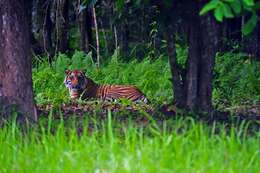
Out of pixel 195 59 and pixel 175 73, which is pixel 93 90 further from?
pixel 195 59

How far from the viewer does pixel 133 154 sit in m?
5.64

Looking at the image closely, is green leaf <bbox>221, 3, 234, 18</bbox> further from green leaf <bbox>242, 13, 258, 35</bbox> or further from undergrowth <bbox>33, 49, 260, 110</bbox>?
undergrowth <bbox>33, 49, 260, 110</bbox>

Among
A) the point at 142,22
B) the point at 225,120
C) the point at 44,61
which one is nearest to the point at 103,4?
the point at 142,22

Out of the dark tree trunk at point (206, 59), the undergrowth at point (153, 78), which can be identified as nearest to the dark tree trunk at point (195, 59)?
the dark tree trunk at point (206, 59)

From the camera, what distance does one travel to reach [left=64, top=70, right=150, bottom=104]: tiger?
11.5 m

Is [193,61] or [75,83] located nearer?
[193,61]

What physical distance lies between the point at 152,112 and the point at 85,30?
971cm

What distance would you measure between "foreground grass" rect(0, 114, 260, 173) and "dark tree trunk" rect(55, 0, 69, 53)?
1039cm

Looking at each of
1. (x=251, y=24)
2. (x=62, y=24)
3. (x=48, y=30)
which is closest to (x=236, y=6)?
(x=251, y=24)

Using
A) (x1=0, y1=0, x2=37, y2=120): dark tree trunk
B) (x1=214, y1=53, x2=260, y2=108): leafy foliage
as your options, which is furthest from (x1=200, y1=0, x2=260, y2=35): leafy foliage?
(x1=214, y1=53, x2=260, y2=108): leafy foliage

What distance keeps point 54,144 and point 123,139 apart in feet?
2.36

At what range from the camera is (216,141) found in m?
6.10

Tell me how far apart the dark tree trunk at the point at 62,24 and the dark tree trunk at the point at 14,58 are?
28.9 feet

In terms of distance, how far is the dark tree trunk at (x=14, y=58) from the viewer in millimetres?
7500
